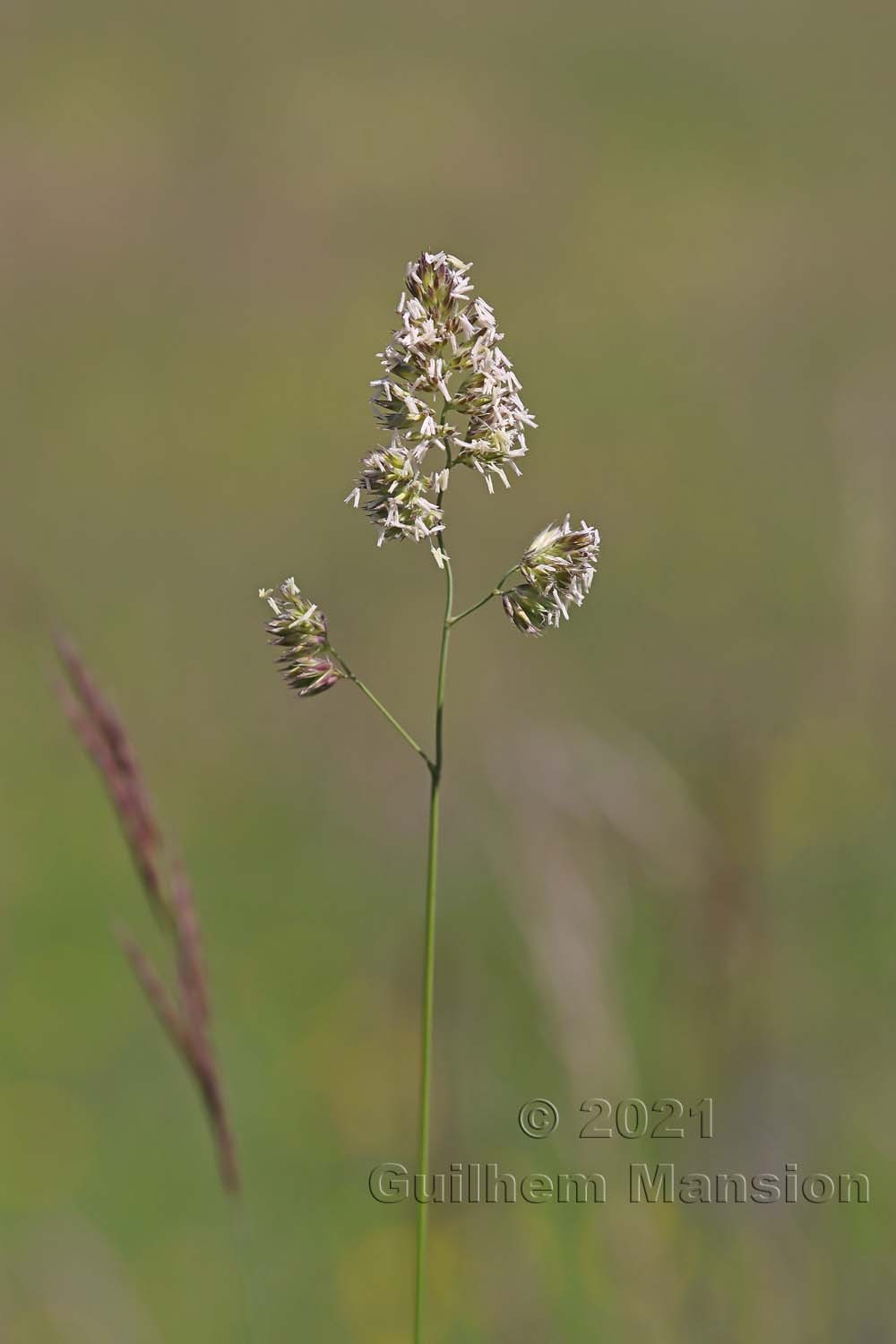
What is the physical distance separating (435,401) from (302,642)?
308 millimetres

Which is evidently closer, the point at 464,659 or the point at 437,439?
the point at 437,439

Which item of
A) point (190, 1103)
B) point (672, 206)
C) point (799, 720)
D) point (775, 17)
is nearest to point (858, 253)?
point (672, 206)

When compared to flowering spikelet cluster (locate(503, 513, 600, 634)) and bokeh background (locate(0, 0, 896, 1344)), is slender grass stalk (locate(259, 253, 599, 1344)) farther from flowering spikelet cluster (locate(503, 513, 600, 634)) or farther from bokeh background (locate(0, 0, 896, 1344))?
bokeh background (locate(0, 0, 896, 1344))

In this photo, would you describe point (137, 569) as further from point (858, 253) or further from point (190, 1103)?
point (858, 253)

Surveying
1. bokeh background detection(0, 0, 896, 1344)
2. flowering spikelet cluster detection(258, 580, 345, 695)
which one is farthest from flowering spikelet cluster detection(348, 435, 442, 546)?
bokeh background detection(0, 0, 896, 1344)

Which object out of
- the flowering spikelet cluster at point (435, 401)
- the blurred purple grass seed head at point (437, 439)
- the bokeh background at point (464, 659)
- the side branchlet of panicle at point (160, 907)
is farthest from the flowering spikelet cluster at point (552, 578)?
the bokeh background at point (464, 659)

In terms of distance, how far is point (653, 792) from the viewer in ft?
11.0

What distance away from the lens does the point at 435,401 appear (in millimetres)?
1863

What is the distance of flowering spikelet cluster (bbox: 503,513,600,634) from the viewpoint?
1.90m

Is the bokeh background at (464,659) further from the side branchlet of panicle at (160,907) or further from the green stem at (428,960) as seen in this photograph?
the green stem at (428,960)

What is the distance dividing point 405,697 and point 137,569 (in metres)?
2.92

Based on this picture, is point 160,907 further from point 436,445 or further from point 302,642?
point 436,445

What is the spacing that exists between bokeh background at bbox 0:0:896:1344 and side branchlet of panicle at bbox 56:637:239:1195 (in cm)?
38

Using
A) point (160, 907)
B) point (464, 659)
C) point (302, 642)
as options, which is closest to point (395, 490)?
point (302, 642)
